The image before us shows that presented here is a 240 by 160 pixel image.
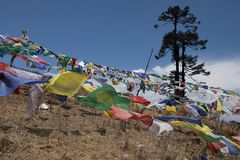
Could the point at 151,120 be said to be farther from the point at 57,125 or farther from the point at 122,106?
the point at 57,125

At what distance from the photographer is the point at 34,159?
6.52 metres

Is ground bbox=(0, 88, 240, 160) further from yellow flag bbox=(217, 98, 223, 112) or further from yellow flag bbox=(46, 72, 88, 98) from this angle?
yellow flag bbox=(217, 98, 223, 112)

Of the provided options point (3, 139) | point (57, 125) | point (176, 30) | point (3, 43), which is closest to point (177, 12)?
point (176, 30)

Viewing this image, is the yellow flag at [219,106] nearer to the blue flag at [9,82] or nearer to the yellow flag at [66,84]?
the yellow flag at [66,84]

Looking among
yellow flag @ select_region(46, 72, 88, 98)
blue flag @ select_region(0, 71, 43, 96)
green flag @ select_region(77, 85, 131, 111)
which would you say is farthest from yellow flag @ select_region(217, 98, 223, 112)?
blue flag @ select_region(0, 71, 43, 96)

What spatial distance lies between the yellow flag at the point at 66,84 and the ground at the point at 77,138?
1.70 metres

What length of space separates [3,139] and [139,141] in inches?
136

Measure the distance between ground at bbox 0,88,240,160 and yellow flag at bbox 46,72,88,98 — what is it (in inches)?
66.8

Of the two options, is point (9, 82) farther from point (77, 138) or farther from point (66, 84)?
point (77, 138)

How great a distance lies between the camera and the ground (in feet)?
22.9

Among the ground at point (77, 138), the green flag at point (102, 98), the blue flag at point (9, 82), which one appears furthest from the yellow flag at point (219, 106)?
the blue flag at point (9, 82)

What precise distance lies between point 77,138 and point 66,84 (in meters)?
2.74

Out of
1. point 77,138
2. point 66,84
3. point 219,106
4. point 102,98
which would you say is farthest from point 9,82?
point 219,106

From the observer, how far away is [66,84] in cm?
554
